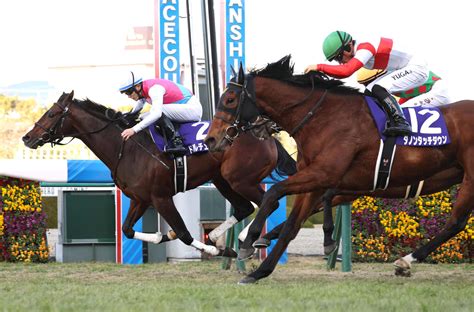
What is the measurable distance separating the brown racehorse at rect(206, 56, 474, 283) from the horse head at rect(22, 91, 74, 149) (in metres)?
2.59

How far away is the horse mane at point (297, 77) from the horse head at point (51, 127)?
257cm

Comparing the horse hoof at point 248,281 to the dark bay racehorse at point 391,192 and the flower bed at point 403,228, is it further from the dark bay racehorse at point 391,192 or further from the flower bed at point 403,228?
the flower bed at point 403,228

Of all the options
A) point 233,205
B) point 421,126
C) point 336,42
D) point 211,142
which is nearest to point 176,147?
point 233,205

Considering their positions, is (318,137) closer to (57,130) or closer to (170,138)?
(170,138)

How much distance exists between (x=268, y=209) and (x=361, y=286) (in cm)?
88

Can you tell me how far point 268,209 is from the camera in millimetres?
6852

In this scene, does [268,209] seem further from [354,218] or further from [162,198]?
[354,218]

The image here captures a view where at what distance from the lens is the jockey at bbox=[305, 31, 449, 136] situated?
7.21 m

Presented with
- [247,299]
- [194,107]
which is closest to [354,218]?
[194,107]

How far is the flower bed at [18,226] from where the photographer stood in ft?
34.4

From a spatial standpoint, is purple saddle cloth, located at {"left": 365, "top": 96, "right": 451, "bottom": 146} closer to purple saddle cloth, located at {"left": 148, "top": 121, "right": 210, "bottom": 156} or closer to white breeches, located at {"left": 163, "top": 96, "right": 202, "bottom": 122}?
Result: purple saddle cloth, located at {"left": 148, "top": 121, "right": 210, "bottom": 156}

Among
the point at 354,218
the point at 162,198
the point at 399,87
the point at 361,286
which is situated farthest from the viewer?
the point at 354,218

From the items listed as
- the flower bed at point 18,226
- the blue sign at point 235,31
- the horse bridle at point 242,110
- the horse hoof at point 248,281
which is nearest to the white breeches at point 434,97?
the horse bridle at point 242,110

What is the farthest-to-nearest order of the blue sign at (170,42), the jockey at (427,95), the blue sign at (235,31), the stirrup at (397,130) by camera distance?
1. the blue sign at (170,42)
2. the blue sign at (235,31)
3. the jockey at (427,95)
4. the stirrup at (397,130)
